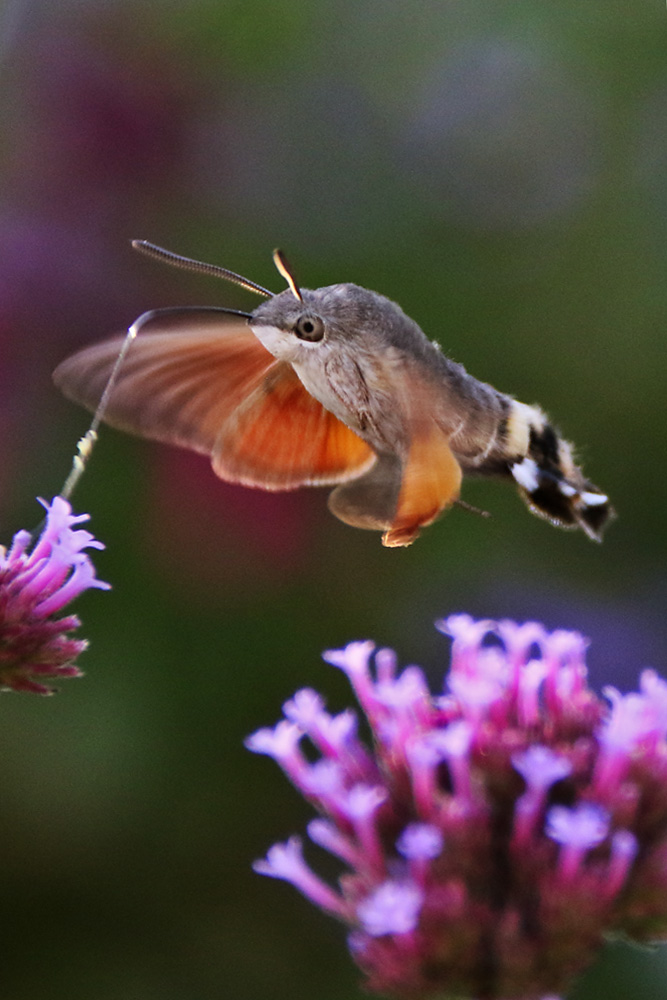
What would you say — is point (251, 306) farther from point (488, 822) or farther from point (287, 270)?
point (488, 822)

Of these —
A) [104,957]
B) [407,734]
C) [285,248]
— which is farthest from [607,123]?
[104,957]

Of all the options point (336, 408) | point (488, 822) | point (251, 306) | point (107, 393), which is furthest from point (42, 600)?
point (251, 306)

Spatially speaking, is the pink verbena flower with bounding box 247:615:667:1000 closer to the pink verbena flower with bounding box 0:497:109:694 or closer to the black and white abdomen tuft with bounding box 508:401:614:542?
the black and white abdomen tuft with bounding box 508:401:614:542

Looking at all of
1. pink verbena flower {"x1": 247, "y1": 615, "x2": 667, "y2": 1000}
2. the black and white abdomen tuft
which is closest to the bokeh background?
the black and white abdomen tuft

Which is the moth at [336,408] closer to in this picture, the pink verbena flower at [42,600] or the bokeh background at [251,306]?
the pink verbena flower at [42,600]

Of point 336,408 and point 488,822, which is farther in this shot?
point 336,408

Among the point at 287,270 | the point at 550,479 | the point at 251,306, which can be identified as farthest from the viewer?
the point at 251,306

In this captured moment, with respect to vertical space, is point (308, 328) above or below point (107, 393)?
above
